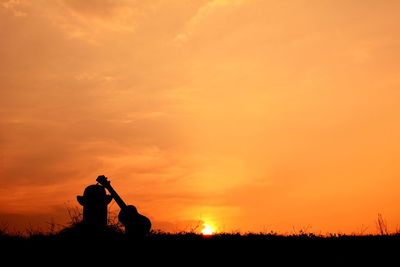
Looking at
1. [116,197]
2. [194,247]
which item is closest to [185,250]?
[194,247]

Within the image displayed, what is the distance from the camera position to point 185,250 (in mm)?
10414

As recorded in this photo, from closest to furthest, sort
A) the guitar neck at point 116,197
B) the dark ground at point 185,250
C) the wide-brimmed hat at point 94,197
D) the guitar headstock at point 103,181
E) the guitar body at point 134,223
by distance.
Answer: the dark ground at point 185,250
the guitar body at point 134,223
the wide-brimmed hat at point 94,197
the guitar neck at point 116,197
the guitar headstock at point 103,181

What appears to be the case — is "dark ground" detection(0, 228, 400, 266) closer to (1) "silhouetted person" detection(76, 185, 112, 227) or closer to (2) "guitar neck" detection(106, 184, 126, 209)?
(1) "silhouetted person" detection(76, 185, 112, 227)

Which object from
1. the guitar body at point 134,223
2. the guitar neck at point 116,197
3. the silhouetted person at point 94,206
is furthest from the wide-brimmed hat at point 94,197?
the guitar body at point 134,223

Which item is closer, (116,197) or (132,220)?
(132,220)

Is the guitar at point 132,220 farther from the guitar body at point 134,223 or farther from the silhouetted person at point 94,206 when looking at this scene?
the silhouetted person at point 94,206

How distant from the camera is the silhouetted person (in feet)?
40.5

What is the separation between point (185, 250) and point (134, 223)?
2.46 metres

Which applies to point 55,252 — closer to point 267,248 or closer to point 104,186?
point 104,186

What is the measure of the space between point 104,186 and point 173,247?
3.44m

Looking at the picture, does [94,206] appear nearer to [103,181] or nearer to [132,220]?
[103,181]

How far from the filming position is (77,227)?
12.2 metres

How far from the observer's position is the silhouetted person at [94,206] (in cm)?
1235

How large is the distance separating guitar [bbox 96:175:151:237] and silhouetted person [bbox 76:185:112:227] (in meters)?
0.37
